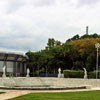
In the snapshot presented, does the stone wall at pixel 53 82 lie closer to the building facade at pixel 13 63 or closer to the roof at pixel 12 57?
the building facade at pixel 13 63

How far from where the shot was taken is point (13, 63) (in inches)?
2783

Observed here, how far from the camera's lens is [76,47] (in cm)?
6888

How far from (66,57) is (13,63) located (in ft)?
36.6

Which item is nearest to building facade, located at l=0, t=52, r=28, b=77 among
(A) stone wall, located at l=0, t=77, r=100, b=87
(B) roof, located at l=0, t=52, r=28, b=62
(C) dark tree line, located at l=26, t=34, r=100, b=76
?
(B) roof, located at l=0, t=52, r=28, b=62

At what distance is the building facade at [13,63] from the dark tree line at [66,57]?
1869 mm

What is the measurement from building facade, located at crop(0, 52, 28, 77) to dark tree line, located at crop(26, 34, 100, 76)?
6.13 feet

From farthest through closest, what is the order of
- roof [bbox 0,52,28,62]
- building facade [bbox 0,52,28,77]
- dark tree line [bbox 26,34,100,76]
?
building facade [bbox 0,52,28,77], roof [bbox 0,52,28,62], dark tree line [bbox 26,34,100,76]

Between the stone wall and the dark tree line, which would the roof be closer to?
the dark tree line

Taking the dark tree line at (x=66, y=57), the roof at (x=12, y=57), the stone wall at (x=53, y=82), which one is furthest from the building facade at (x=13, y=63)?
the stone wall at (x=53, y=82)

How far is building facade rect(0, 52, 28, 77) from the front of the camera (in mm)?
68381

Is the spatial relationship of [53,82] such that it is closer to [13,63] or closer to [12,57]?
[12,57]

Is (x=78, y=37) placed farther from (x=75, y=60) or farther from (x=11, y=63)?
(x=11, y=63)

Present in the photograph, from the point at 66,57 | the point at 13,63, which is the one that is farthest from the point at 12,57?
the point at 66,57

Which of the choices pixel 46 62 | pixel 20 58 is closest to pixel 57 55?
pixel 46 62
